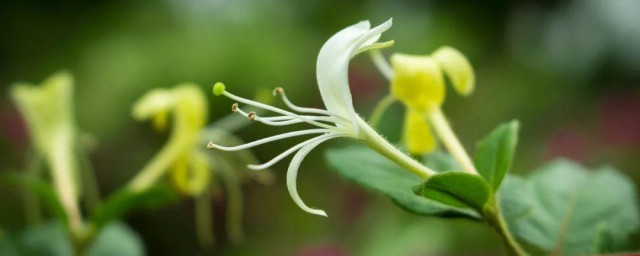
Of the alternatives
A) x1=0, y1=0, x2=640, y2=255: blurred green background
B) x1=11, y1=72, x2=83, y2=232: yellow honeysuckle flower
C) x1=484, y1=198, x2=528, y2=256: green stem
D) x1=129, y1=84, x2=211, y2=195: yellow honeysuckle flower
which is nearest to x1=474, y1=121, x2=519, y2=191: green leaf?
x1=484, y1=198, x2=528, y2=256: green stem

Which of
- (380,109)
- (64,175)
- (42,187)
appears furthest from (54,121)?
(380,109)

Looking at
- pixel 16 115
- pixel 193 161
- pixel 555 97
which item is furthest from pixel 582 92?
pixel 193 161

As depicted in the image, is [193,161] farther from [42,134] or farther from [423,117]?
[423,117]

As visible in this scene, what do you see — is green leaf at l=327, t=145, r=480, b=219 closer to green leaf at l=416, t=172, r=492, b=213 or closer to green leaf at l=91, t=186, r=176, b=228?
green leaf at l=416, t=172, r=492, b=213

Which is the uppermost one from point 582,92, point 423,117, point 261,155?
point 423,117

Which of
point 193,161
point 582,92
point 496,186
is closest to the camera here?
point 496,186

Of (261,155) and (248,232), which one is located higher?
(261,155)
